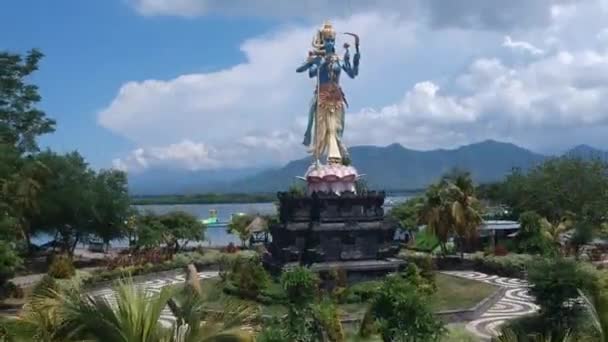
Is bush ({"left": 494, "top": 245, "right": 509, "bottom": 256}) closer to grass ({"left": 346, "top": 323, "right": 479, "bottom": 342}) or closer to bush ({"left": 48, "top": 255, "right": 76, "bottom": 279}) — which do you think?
grass ({"left": 346, "top": 323, "right": 479, "bottom": 342})

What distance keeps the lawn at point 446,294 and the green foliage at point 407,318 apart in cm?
480

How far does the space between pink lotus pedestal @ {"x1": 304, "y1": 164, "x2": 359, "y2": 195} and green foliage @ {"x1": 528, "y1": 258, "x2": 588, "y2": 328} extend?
10.8 m

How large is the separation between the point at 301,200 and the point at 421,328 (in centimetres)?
1336

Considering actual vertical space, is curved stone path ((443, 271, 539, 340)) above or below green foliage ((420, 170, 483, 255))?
below

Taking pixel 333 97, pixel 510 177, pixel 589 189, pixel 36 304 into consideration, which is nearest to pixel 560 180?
pixel 589 189

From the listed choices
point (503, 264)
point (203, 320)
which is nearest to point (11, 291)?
point (503, 264)

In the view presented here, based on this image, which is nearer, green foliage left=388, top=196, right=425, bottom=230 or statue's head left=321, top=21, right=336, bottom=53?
statue's head left=321, top=21, right=336, bottom=53

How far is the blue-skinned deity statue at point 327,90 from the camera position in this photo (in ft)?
90.3

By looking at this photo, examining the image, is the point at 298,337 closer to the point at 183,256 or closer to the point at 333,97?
the point at 333,97

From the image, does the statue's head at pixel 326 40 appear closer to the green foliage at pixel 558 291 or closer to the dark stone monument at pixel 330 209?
the dark stone monument at pixel 330 209

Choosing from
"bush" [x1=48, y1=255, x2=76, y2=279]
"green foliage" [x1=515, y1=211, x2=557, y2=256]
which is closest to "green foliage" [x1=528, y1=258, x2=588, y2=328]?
"green foliage" [x1=515, y1=211, x2=557, y2=256]

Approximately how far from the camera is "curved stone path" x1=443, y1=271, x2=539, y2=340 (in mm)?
18906

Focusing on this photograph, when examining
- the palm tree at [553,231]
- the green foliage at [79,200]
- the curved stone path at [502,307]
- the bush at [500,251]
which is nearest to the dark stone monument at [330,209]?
the curved stone path at [502,307]

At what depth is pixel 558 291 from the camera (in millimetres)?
15875
